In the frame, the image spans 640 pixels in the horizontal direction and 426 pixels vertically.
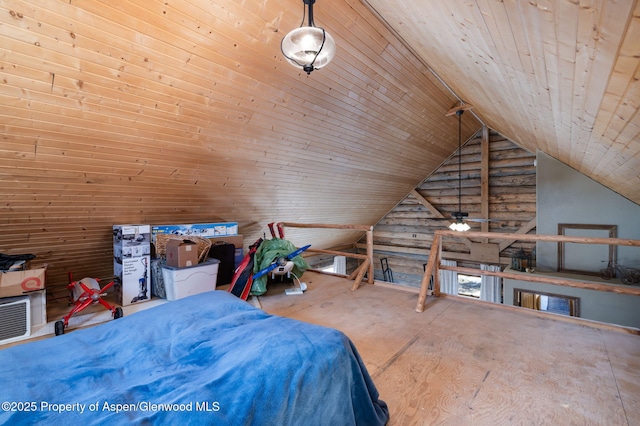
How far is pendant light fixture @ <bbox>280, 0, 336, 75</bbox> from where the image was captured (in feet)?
6.39

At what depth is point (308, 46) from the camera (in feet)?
6.45

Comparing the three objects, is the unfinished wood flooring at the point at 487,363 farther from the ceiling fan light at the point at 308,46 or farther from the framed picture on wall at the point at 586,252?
the framed picture on wall at the point at 586,252

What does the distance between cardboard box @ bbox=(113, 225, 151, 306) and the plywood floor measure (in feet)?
0.92

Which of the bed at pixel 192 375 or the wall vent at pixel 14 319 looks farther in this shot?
the wall vent at pixel 14 319

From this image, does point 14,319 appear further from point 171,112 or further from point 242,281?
point 171,112

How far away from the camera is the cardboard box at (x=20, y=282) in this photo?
252 cm

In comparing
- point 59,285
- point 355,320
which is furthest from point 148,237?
point 355,320

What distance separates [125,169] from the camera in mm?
3186

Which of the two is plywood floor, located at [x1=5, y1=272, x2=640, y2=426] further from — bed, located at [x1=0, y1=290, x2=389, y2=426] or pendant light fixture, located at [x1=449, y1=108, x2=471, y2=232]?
pendant light fixture, located at [x1=449, y1=108, x2=471, y2=232]

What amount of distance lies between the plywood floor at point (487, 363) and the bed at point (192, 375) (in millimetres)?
472

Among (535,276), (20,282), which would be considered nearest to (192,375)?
(20,282)

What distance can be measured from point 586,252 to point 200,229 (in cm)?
663

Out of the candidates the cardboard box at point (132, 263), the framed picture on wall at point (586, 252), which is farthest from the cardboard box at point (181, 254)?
the framed picture on wall at point (586, 252)

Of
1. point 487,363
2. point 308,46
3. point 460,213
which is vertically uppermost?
point 308,46
